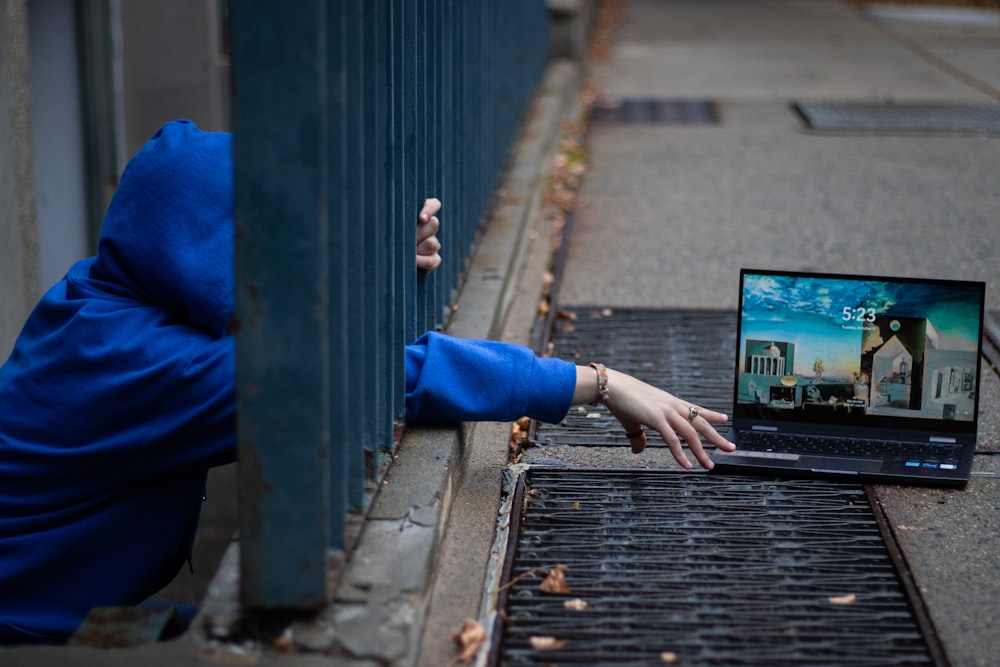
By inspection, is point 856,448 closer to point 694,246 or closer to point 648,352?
point 648,352

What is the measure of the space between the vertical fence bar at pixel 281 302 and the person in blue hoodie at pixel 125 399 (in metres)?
0.37

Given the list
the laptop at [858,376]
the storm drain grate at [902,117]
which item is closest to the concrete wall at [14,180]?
the laptop at [858,376]

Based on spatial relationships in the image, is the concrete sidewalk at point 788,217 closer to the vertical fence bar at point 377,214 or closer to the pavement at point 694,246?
the pavement at point 694,246

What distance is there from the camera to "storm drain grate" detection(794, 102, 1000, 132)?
24.2ft

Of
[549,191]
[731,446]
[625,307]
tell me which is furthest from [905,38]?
[731,446]

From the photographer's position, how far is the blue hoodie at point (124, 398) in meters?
2.23

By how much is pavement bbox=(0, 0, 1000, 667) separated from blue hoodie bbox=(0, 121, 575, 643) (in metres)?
0.32

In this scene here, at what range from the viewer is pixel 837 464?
2.91 metres

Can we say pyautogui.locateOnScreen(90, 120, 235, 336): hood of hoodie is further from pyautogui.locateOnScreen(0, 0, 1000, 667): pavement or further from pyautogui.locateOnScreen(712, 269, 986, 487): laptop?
pyautogui.locateOnScreen(712, 269, 986, 487): laptop

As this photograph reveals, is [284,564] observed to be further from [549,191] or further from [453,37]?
[549,191]

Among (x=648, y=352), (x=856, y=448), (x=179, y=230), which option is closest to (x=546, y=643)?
(x=179, y=230)

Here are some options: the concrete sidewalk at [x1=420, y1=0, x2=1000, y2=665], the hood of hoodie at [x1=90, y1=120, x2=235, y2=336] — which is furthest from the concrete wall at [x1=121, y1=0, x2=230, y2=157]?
the hood of hoodie at [x1=90, y1=120, x2=235, y2=336]

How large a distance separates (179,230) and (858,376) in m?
1.69

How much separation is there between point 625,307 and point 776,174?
2327 millimetres
